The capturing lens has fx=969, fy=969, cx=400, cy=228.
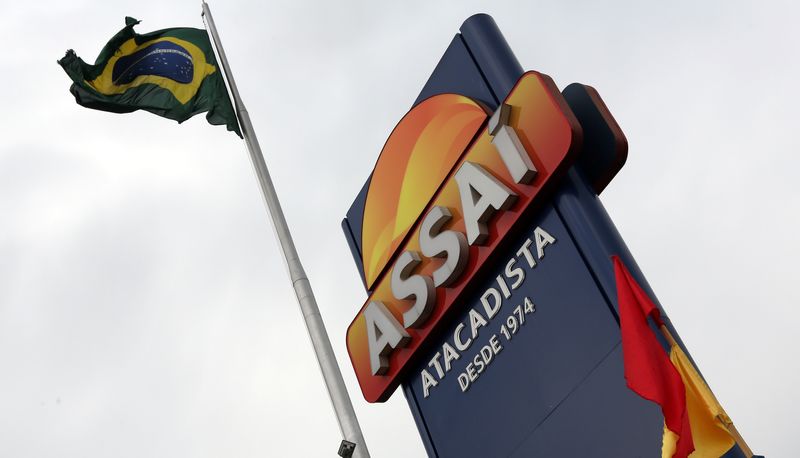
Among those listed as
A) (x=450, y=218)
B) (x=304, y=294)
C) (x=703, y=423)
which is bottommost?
(x=304, y=294)

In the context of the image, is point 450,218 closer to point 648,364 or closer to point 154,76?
point 648,364

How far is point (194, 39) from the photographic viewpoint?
13656 millimetres

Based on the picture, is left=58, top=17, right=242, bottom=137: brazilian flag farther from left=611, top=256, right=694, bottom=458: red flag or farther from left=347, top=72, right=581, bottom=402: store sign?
left=611, top=256, right=694, bottom=458: red flag

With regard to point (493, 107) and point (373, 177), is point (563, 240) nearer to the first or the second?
point (493, 107)

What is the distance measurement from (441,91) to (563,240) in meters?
2.94

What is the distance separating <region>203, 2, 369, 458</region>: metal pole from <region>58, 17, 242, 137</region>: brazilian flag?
1.27ft

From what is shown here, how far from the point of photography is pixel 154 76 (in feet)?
44.5

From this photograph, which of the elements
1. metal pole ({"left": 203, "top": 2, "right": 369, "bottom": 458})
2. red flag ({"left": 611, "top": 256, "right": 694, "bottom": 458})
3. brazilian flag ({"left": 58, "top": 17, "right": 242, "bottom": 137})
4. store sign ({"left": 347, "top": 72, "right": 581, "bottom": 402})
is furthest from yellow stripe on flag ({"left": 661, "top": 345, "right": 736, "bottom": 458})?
brazilian flag ({"left": 58, "top": 17, "right": 242, "bottom": 137})

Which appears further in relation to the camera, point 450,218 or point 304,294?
point 304,294

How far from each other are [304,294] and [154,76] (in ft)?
15.4

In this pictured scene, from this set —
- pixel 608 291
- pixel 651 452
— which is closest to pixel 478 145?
pixel 608 291

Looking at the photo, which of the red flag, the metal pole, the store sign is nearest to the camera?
the red flag

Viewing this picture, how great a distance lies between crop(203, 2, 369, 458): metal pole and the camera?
9500 mm

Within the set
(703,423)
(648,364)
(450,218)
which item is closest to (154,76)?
(450,218)
